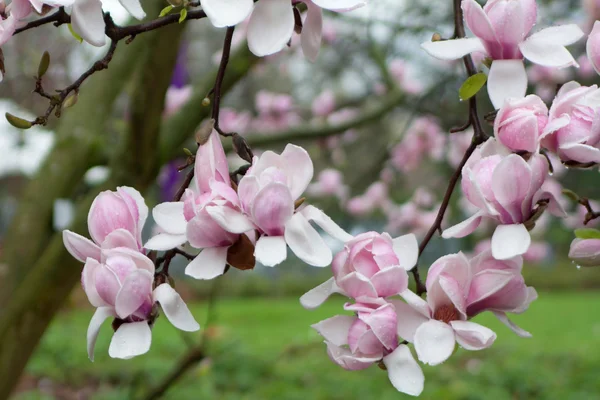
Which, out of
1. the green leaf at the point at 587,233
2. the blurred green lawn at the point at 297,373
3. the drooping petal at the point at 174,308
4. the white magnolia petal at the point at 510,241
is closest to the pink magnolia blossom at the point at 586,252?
the green leaf at the point at 587,233

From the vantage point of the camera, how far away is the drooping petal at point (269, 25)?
0.48m

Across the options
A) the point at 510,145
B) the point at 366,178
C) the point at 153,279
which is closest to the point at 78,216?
the point at 153,279

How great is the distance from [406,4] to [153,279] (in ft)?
7.76

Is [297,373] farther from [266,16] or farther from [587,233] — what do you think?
[266,16]

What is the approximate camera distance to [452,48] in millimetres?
541

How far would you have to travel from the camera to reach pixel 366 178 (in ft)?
8.28

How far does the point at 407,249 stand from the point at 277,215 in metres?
0.11

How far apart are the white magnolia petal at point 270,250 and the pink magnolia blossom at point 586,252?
0.91 feet

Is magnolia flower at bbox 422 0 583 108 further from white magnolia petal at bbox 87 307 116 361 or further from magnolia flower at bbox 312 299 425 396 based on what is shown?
white magnolia petal at bbox 87 307 116 361

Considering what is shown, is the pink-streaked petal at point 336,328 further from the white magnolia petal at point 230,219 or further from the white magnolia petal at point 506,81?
the white magnolia petal at point 506,81

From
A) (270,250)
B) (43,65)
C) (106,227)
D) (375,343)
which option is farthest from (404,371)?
(43,65)

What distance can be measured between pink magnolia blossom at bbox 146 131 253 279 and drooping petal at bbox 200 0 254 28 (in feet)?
0.35

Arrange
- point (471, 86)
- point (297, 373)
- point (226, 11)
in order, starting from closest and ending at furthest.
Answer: point (226, 11) < point (471, 86) < point (297, 373)

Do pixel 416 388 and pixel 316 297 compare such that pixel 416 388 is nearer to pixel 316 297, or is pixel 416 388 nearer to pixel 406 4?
pixel 316 297
